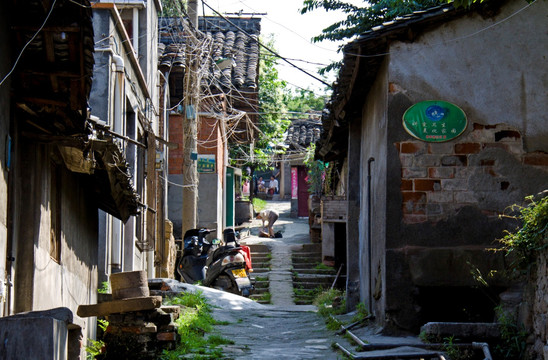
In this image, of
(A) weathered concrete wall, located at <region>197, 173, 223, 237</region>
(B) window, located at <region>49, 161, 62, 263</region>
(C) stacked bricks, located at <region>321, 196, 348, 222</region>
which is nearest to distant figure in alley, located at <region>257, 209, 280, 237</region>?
(A) weathered concrete wall, located at <region>197, 173, 223, 237</region>

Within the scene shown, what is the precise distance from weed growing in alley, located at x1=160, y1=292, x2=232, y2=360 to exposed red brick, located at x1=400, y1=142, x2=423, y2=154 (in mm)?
3128

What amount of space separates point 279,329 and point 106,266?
9.25ft

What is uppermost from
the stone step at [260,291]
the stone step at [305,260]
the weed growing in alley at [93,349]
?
the stone step at [305,260]

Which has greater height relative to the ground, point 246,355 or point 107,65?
point 107,65

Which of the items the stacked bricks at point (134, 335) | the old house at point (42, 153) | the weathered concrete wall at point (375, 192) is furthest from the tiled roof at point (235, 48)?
the old house at point (42, 153)

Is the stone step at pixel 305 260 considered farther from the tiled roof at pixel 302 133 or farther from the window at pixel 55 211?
the window at pixel 55 211

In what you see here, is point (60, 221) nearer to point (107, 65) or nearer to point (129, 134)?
point (107, 65)

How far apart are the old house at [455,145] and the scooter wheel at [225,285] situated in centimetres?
757

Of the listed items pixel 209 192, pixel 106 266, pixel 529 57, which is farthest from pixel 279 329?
pixel 209 192

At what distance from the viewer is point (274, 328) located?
12.1m

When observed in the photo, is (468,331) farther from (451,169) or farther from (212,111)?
(212,111)

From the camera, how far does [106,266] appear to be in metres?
12.2

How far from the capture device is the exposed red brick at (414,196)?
9.12 m

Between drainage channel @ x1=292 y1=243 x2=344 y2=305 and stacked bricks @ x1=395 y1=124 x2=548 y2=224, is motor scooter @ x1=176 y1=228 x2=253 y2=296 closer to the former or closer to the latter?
drainage channel @ x1=292 y1=243 x2=344 y2=305
